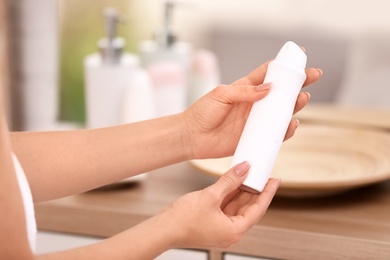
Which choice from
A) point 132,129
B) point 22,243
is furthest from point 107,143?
point 22,243

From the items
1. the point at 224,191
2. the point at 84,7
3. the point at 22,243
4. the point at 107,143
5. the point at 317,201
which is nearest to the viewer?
the point at 22,243

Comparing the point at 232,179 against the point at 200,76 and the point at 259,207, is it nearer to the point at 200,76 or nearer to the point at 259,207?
the point at 259,207

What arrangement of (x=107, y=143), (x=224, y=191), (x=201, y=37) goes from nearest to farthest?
(x=224, y=191) → (x=107, y=143) → (x=201, y=37)

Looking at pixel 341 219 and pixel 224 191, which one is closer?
pixel 224 191

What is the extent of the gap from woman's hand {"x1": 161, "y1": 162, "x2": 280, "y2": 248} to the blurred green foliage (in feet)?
3.21

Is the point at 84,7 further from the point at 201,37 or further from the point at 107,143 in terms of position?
the point at 107,143

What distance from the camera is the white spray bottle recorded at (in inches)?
31.6

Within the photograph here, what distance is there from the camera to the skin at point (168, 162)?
744mm

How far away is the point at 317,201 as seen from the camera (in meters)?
1.02

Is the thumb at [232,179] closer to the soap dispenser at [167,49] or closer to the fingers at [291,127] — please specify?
the fingers at [291,127]

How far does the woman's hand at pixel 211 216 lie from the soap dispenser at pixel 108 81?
1.35 feet

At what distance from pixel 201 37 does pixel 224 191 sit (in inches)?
33.5

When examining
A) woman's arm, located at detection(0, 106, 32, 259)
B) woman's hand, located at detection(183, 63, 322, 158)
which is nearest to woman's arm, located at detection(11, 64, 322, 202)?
woman's hand, located at detection(183, 63, 322, 158)

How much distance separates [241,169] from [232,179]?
2cm
